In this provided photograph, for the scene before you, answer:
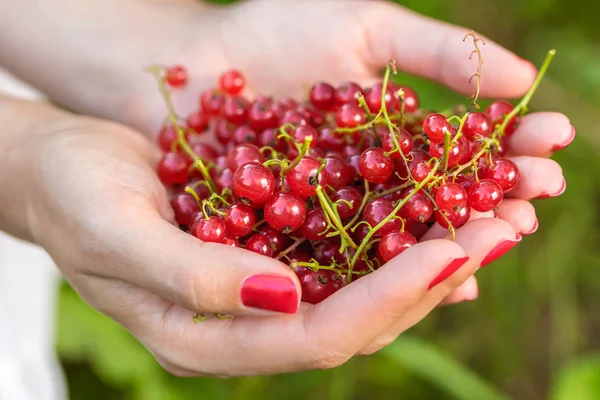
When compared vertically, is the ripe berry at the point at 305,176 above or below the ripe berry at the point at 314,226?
above

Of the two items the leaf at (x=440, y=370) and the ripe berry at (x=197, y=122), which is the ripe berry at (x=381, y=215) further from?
the leaf at (x=440, y=370)

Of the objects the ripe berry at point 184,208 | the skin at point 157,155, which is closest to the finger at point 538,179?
the skin at point 157,155

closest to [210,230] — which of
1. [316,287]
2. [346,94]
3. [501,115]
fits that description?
[316,287]

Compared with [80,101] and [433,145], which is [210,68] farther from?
[433,145]

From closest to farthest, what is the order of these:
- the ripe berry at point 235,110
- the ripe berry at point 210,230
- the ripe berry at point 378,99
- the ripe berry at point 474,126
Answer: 1. the ripe berry at point 210,230
2. the ripe berry at point 474,126
3. the ripe berry at point 378,99
4. the ripe berry at point 235,110

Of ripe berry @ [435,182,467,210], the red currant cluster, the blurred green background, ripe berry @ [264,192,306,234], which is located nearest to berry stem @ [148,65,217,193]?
the red currant cluster

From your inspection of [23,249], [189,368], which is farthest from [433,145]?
[23,249]
